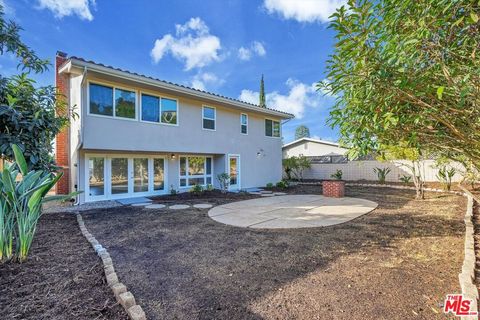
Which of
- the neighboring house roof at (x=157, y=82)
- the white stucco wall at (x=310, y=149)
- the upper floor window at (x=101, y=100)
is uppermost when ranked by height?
the neighboring house roof at (x=157, y=82)

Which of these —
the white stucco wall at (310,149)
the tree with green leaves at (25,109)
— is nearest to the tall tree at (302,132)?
the white stucco wall at (310,149)

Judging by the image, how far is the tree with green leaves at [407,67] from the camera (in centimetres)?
215

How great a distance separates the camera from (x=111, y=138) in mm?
9188

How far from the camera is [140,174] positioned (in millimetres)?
11203

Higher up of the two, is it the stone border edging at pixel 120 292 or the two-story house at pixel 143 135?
the two-story house at pixel 143 135

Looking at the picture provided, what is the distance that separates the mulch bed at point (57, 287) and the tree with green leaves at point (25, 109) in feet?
6.58

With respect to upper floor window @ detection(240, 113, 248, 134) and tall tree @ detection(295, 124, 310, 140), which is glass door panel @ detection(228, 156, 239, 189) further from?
tall tree @ detection(295, 124, 310, 140)

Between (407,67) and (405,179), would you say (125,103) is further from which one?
(405,179)

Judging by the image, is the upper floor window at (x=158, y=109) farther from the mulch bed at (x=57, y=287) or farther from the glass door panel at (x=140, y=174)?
the mulch bed at (x=57, y=287)

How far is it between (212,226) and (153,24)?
10.3 metres

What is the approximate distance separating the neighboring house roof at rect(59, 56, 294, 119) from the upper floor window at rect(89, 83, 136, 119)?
915 mm

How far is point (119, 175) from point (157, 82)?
4500 mm

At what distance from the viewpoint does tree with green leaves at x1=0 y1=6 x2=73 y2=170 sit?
4.62 metres

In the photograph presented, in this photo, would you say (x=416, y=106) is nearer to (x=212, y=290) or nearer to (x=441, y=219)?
(x=212, y=290)
